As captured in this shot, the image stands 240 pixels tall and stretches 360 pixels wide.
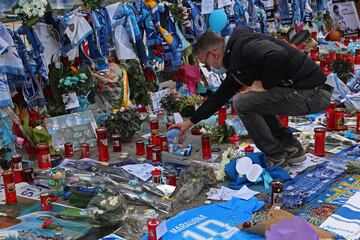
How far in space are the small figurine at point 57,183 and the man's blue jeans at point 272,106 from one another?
1.48 meters

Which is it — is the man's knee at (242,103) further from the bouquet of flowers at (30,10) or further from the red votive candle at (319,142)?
the bouquet of flowers at (30,10)

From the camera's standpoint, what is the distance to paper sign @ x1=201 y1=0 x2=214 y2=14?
24.6 ft

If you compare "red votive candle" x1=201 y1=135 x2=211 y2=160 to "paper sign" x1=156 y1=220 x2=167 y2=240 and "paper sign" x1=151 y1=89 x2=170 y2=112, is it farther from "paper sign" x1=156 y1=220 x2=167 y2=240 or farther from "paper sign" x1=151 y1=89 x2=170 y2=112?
"paper sign" x1=151 y1=89 x2=170 y2=112

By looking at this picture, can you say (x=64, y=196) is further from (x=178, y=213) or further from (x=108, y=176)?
(x=178, y=213)

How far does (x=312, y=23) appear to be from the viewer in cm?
1102

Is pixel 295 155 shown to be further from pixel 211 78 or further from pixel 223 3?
pixel 223 3

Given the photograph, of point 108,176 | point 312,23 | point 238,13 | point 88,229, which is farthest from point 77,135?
point 312,23

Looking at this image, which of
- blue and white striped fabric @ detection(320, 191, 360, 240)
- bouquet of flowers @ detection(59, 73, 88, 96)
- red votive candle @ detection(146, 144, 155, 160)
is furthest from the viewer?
bouquet of flowers @ detection(59, 73, 88, 96)

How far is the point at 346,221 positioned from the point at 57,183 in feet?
7.03

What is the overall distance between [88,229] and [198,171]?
40.7 inches

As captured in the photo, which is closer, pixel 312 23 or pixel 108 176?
pixel 108 176

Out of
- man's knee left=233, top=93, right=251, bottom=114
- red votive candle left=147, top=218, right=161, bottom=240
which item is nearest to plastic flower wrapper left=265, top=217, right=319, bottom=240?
red votive candle left=147, top=218, right=161, bottom=240

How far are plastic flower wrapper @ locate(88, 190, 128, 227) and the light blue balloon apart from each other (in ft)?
15.3

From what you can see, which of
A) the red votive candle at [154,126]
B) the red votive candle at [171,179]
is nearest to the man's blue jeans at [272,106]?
the red votive candle at [171,179]
